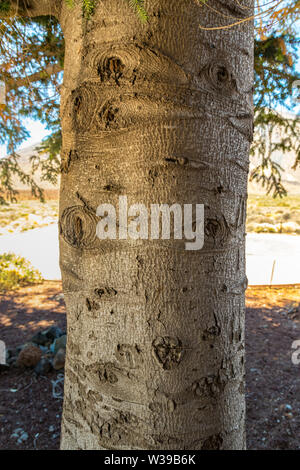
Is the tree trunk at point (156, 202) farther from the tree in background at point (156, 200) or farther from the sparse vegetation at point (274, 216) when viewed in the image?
the sparse vegetation at point (274, 216)

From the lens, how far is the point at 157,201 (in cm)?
98

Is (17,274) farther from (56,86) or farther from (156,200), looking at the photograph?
(156,200)

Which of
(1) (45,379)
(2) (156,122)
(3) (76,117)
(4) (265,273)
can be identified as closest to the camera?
(2) (156,122)

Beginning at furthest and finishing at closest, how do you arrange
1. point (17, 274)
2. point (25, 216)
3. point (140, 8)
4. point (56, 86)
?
point (25, 216) < point (17, 274) < point (56, 86) < point (140, 8)

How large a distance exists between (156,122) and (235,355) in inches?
33.3

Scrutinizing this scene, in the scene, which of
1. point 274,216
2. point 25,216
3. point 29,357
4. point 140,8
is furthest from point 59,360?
point 274,216

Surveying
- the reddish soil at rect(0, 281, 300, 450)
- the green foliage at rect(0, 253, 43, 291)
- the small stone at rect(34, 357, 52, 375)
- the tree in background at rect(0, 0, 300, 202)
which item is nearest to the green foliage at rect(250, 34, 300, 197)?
the tree in background at rect(0, 0, 300, 202)

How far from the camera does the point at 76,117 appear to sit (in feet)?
3.53

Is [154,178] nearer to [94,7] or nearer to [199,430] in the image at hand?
[94,7]

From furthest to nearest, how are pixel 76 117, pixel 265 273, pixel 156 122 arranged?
pixel 265 273, pixel 76 117, pixel 156 122

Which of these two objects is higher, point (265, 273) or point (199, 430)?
point (199, 430)

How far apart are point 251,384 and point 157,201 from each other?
253 cm
